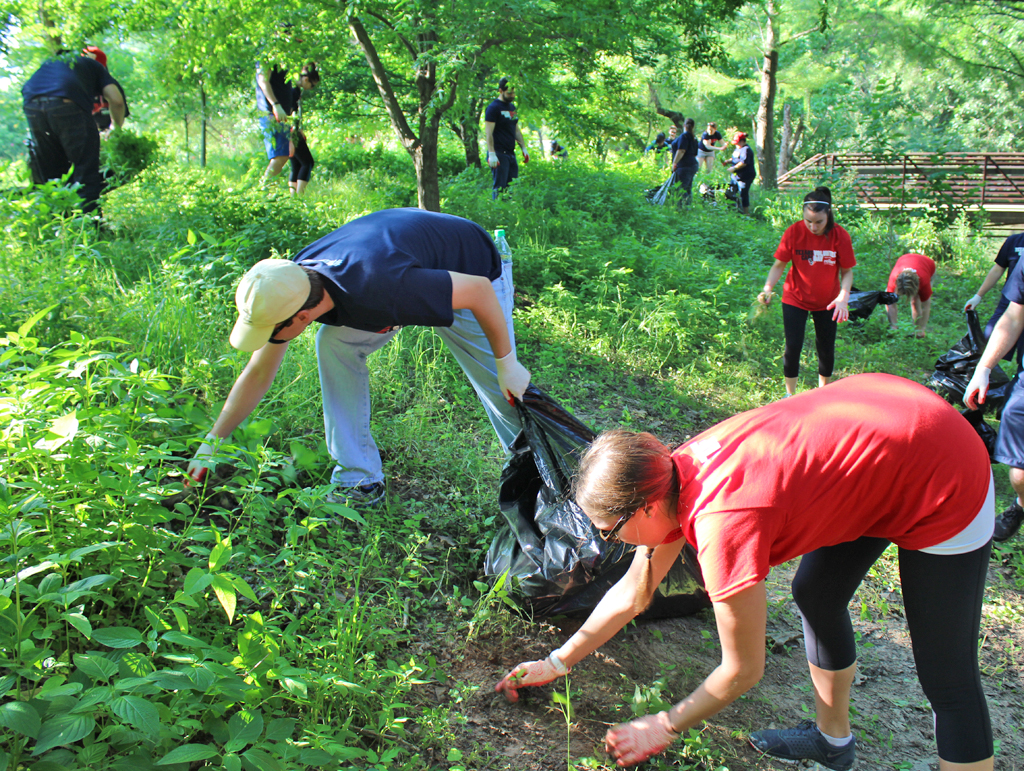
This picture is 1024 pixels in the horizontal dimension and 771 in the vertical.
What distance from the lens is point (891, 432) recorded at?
154 cm

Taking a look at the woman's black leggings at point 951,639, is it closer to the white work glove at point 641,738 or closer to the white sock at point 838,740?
the white sock at point 838,740

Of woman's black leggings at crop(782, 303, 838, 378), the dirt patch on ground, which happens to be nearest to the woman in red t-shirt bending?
woman's black leggings at crop(782, 303, 838, 378)

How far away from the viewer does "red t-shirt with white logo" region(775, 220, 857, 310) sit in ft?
14.9

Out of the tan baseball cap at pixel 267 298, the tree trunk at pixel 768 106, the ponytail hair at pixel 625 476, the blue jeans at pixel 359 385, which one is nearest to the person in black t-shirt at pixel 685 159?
the tree trunk at pixel 768 106

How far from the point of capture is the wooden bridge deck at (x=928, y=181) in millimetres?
10414

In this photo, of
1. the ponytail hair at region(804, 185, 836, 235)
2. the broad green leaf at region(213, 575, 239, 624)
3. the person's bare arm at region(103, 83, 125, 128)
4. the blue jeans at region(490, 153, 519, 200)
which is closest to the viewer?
the broad green leaf at region(213, 575, 239, 624)

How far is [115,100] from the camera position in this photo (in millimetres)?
5180

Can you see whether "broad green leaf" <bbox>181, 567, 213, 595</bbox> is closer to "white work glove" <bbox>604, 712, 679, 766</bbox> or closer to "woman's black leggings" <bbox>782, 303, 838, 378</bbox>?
"white work glove" <bbox>604, 712, 679, 766</bbox>

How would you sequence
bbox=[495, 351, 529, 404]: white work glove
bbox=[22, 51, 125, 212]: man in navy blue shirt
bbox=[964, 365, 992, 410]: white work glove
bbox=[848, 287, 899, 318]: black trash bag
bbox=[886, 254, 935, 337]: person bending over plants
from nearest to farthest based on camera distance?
bbox=[495, 351, 529, 404]: white work glove < bbox=[964, 365, 992, 410]: white work glove < bbox=[22, 51, 125, 212]: man in navy blue shirt < bbox=[848, 287, 899, 318]: black trash bag < bbox=[886, 254, 935, 337]: person bending over plants

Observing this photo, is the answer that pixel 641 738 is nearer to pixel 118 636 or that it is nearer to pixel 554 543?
pixel 554 543

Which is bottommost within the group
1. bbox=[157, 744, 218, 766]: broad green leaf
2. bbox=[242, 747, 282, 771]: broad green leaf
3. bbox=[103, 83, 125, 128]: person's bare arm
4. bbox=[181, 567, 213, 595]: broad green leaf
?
bbox=[242, 747, 282, 771]: broad green leaf

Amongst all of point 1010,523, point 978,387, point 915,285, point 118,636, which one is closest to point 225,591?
point 118,636

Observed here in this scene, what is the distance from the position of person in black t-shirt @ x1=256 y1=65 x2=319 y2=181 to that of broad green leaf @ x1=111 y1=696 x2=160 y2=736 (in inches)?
219

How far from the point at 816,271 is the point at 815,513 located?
11.4 ft
